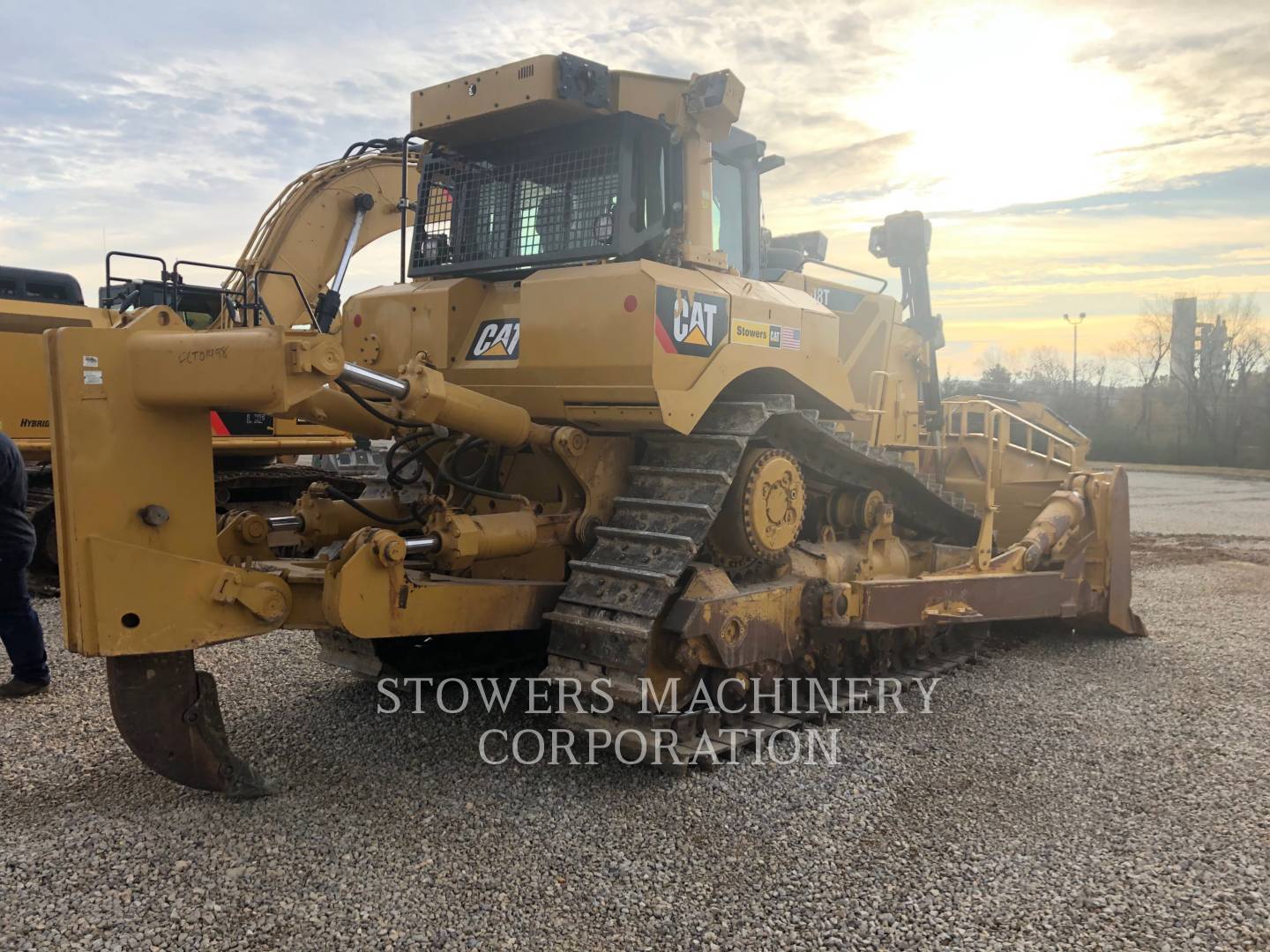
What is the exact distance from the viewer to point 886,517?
614 centimetres

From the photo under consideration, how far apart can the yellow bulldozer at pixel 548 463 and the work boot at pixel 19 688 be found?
1619mm

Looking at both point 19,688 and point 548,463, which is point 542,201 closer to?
point 548,463

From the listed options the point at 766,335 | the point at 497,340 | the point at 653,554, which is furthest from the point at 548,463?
the point at 766,335

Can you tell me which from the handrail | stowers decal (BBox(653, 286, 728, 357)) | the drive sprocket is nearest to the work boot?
the drive sprocket

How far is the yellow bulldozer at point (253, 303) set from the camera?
328 inches

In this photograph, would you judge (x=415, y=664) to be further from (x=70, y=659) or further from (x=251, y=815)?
(x=70, y=659)

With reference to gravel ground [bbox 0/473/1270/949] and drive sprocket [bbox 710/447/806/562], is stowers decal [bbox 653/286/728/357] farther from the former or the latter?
gravel ground [bbox 0/473/1270/949]

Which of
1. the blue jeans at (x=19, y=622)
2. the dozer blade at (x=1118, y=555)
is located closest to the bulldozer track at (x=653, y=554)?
the dozer blade at (x=1118, y=555)

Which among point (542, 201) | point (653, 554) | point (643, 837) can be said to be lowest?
point (643, 837)

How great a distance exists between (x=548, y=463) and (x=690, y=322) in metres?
1.12

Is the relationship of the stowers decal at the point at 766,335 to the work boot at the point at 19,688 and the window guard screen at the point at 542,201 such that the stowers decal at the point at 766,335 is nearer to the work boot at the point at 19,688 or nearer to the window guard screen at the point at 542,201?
the window guard screen at the point at 542,201

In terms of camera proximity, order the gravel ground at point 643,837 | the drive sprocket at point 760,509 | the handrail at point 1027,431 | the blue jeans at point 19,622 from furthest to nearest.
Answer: the handrail at point 1027,431
the blue jeans at point 19,622
the drive sprocket at point 760,509
the gravel ground at point 643,837

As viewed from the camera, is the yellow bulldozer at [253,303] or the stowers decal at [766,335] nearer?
the stowers decal at [766,335]

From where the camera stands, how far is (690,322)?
185 inches
